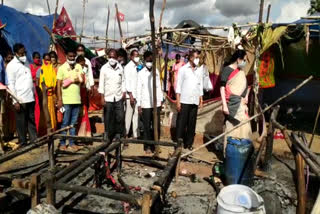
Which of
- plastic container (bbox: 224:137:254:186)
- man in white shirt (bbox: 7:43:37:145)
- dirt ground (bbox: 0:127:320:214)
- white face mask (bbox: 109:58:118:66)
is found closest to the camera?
dirt ground (bbox: 0:127:320:214)

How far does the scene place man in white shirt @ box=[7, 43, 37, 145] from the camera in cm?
569

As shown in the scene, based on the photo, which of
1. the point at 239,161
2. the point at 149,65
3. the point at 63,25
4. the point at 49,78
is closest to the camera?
the point at 239,161

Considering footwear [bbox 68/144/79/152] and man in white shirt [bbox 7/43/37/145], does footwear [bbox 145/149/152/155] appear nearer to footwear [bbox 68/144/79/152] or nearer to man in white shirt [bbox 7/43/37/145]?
footwear [bbox 68/144/79/152]

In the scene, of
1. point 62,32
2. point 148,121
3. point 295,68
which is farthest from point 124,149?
point 62,32

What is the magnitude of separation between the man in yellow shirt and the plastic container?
3.45 metres

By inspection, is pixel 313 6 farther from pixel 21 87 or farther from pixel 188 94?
pixel 21 87

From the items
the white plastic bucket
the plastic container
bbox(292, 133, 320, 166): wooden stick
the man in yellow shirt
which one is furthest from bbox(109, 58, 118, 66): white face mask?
bbox(292, 133, 320, 166): wooden stick

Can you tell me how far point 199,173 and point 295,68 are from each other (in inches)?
181

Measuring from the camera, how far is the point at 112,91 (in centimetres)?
612

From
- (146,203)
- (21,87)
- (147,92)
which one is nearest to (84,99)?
(21,87)

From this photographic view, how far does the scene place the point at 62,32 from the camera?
11039mm

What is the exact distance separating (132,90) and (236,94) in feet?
8.54

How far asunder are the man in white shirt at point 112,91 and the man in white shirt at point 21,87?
4.93 ft

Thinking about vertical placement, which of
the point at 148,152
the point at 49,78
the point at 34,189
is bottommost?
the point at 148,152
